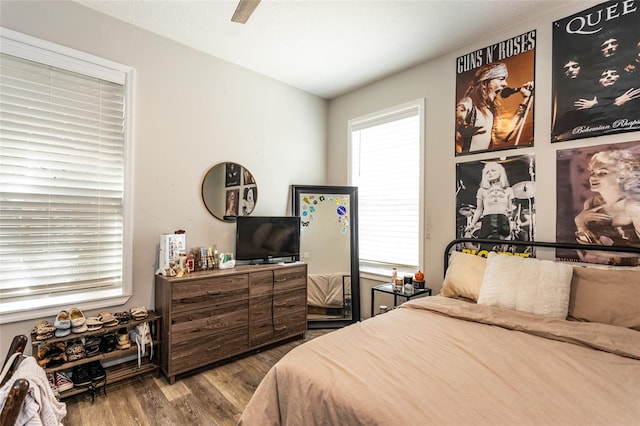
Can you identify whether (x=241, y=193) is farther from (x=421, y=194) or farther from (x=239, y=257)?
(x=421, y=194)

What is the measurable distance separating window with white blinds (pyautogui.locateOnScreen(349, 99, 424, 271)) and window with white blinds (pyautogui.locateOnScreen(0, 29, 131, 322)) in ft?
8.40

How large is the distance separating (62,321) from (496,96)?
152 inches

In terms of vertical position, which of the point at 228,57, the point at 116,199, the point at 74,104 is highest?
the point at 228,57

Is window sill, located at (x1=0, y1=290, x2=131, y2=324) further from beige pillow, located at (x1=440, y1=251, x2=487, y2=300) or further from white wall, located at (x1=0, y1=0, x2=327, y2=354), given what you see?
beige pillow, located at (x1=440, y1=251, x2=487, y2=300)

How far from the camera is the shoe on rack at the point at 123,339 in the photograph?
241 cm

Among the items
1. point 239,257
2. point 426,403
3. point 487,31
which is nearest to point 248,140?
point 239,257

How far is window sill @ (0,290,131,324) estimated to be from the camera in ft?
6.91

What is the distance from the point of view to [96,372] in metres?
2.27

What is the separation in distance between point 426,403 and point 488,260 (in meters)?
1.60

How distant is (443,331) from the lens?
1.76 meters

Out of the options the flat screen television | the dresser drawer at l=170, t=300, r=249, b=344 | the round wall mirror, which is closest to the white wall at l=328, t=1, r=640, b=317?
the flat screen television

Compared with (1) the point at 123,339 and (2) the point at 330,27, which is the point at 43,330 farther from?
(2) the point at 330,27

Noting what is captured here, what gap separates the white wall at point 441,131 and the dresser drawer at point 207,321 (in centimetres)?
159

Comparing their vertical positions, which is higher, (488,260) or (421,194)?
(421,194)
